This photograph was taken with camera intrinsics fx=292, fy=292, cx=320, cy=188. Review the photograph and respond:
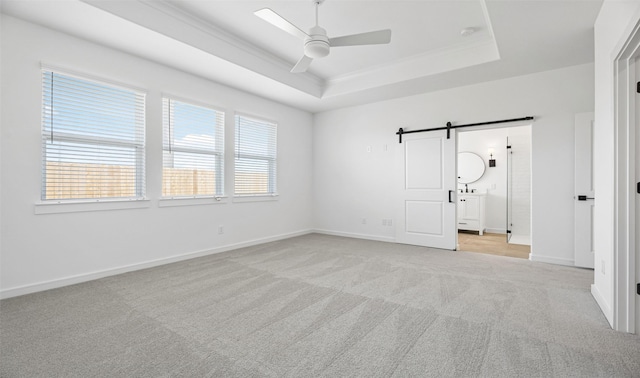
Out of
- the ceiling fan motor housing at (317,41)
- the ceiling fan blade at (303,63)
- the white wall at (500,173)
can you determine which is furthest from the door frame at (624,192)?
the white wall at (500,173)

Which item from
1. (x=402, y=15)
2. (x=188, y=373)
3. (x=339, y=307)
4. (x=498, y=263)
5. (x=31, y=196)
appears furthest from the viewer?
(x=498, y=263)

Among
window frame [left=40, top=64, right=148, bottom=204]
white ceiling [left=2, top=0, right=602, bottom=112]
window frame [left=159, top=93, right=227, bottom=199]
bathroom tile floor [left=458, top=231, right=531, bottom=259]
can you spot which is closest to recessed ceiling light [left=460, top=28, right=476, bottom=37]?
white ceiling [left=2, top=0, right=602, bottom=112]

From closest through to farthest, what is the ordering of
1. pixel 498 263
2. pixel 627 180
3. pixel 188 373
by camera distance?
pixel 188 373 → pixel 627 180 → pixel 498 263

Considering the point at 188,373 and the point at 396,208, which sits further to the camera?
the point at 396,208

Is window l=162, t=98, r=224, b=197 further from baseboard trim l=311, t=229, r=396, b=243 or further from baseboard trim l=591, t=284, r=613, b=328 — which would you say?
baseboard trim l=591, t=284, r=613, b=328

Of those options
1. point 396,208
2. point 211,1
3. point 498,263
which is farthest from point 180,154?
point 498,263

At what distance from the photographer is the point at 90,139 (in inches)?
133

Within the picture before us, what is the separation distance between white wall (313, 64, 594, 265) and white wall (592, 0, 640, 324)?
1.44 meters

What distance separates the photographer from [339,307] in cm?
262

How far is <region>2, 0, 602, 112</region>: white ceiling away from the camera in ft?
9.52

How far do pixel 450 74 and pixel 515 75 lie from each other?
3.30ft

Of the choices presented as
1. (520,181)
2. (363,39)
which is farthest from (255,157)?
(520,181)

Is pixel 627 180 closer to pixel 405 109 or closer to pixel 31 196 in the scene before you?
pixel 405 109

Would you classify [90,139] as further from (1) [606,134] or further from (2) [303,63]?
(1) [606,134]
